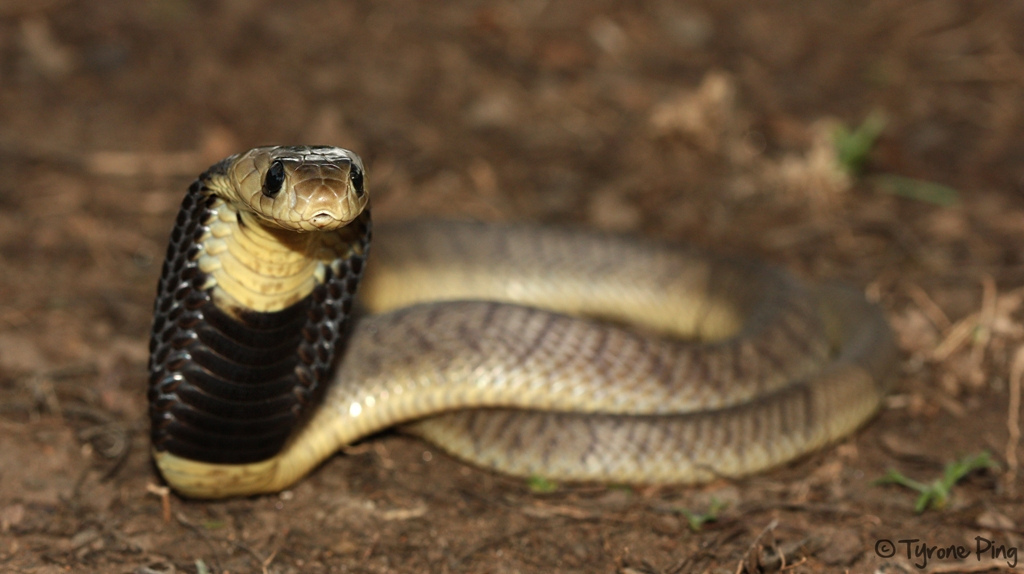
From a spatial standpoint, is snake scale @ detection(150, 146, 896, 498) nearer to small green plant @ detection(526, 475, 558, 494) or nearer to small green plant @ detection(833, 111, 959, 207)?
small green plant @ detection(526, 475, 558, 494)

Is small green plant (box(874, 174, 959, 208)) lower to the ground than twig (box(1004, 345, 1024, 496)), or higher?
higher

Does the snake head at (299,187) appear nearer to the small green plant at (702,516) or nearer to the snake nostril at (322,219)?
the snake nostril at (322,219)

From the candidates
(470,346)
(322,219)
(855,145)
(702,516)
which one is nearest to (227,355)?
(322,219)

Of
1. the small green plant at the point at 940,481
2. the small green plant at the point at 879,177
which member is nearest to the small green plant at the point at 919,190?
the small green plant at the point at 879,177

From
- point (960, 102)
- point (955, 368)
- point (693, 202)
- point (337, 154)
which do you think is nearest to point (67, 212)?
point (337, 154)

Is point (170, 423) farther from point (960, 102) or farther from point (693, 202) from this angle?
point (960, 102)

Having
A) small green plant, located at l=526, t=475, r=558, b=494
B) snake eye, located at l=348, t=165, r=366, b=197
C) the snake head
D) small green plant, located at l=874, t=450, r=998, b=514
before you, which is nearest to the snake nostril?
the snake head
